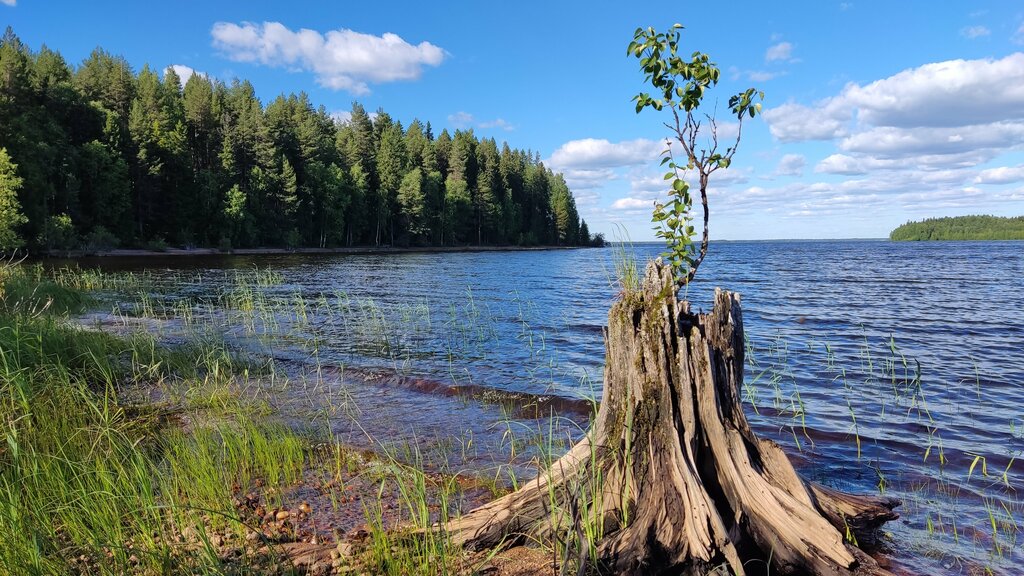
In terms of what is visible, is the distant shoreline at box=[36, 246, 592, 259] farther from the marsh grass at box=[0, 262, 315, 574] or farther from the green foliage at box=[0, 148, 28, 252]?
the marsh grass at box=[0, 262, 315, 574]

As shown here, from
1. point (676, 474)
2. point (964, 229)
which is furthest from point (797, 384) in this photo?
point (964, 229)

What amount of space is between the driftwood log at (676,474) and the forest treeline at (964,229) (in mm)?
151901

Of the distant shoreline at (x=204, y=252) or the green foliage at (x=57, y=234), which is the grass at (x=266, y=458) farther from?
the distant shoreline at (x=204, y=252)

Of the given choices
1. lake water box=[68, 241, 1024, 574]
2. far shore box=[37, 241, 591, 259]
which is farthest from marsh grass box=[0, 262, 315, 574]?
far shore box=[37, 241, 591, 259]

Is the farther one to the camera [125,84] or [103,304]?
[125,84]

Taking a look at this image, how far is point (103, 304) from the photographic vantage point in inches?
733

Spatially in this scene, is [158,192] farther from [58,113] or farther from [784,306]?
[784,306]

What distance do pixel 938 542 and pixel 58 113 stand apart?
72.7m

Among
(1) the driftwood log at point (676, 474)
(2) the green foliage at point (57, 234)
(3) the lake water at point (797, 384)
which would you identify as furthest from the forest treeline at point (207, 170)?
(1) the driftwood log at point (676, 474)

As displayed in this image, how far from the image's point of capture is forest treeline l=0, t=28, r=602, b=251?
163ft

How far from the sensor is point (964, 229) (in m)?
143

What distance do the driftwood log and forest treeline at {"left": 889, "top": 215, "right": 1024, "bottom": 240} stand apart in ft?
498

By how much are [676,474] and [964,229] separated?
589 feet

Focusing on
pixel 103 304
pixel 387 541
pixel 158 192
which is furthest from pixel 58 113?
pixel 387 541
